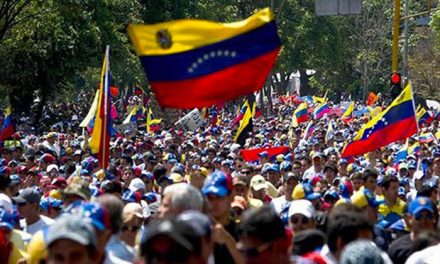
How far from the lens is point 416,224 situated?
27.4ft

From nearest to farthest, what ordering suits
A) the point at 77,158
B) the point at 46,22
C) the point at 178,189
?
the point at 178,189
the point at 77,158
the point at 46,22

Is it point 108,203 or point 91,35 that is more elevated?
point 108,203

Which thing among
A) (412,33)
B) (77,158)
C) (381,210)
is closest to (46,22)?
(77,158)

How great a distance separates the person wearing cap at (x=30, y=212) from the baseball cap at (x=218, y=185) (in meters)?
2.58

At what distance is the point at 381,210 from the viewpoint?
11.2 meters

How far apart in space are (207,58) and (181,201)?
77.7 inches

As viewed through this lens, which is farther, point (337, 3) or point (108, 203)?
point (337, 3)

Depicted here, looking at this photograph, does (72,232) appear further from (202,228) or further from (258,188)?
(258,188)

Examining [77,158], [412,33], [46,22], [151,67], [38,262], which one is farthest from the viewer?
[412,33]

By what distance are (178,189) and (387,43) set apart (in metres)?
72.6

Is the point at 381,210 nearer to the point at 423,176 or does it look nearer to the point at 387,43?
the point at 423,176

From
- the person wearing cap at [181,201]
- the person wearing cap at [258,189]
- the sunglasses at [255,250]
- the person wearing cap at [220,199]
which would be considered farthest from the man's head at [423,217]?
the person wearing cap at [258,189]

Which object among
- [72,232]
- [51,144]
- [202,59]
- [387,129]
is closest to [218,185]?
[202,59]

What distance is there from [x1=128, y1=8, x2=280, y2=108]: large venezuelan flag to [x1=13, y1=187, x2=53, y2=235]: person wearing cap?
181cm
